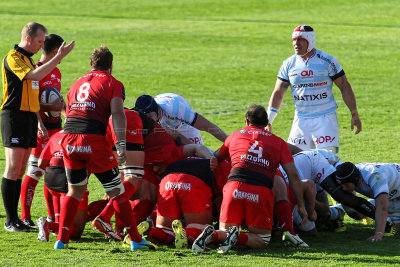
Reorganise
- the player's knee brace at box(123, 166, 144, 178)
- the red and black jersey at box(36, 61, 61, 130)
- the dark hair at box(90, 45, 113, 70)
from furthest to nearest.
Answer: the red and black jersey at box(36, 61, 61, 130) < the player's knee brace at box(123, 166, 144, 178) < the dark hair at box(90, 45, 113, 70)

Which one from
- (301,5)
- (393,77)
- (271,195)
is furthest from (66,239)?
(301,5)

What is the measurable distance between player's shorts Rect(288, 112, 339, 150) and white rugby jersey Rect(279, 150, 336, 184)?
103 cm

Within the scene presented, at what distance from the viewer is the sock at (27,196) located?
26.7 ft

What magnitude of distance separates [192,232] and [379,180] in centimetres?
196

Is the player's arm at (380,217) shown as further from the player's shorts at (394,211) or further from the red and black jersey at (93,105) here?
the red and black jersey at (93,105)

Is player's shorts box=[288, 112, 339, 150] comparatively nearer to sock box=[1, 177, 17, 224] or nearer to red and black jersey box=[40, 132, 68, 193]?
red and black jersey box=[40, 132, 68, 193]

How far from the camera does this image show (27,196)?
27.1ft

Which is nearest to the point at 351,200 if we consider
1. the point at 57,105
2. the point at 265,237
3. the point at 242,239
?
the point at 265,237

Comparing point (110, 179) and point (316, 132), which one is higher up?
point (316, 132)

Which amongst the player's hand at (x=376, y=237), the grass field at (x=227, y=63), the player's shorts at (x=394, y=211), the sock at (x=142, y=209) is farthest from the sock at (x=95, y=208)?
the player's shorts at (x=394, y=211)

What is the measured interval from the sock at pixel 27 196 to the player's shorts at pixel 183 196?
1572mm

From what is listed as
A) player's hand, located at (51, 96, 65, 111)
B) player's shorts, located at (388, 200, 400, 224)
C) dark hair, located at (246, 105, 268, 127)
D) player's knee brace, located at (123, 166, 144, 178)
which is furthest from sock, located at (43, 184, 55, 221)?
player's shorts, located at (388, 200, 400, 224)

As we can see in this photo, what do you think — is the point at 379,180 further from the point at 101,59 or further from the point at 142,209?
the point at 101,59

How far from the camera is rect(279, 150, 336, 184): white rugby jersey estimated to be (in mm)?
7973
